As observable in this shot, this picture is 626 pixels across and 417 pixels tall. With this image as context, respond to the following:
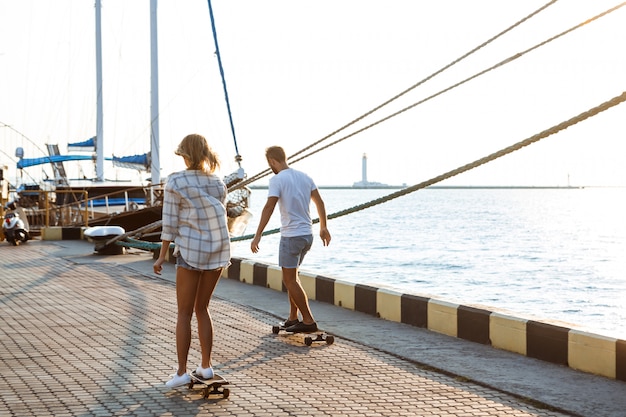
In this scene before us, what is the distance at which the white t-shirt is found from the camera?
26.7 feet

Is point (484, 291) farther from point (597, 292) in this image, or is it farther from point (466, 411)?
point (466, 411)

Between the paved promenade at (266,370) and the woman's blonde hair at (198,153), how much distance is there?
1.52 metres

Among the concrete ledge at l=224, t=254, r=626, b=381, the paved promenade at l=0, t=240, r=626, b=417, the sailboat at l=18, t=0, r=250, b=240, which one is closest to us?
the paved promenade at l=0, t=240, r=626, b=417

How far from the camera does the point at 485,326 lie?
26.7 ft

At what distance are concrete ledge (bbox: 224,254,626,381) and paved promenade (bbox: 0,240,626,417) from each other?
13 centimetres

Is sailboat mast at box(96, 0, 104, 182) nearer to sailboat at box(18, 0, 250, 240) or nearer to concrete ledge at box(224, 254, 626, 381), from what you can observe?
sailboat at box(18, 0, 250, 240)

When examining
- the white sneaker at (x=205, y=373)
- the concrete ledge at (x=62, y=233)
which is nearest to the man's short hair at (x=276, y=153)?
the white sneaker at (x=205, y=373)

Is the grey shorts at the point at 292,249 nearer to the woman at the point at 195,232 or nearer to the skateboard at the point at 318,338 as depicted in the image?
the skateboard at the point at 318,338

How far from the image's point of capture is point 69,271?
589 inches

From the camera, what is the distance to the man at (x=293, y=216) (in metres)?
8.16

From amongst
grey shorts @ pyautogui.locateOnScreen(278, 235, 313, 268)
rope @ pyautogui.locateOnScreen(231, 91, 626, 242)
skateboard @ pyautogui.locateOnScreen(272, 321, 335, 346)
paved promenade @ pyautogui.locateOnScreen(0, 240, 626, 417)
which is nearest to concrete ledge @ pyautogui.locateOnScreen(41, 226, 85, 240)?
paved promenade @ pyautogui.locateOnScreen(0, 240, 626, 417)

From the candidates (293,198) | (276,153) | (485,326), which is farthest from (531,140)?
(276,153)

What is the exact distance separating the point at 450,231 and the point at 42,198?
1433 inches

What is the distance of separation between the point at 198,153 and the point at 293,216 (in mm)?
2139
